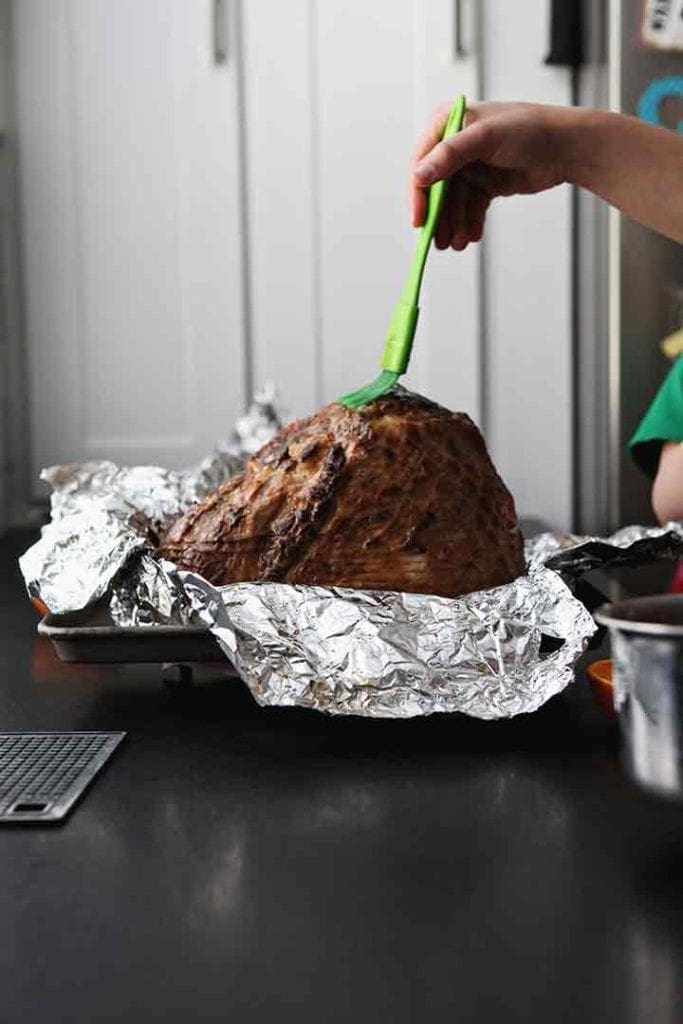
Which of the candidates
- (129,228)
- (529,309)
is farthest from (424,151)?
(129,228)

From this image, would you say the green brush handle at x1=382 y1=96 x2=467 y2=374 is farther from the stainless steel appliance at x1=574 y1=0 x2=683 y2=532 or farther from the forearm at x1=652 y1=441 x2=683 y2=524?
the stainless steel appliance at x1=574 y1=0 x2=683 y2=532

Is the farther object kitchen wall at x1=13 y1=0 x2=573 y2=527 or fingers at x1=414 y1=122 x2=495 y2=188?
kitchen wall at x1=13 y1=0 x2=573 y2=527

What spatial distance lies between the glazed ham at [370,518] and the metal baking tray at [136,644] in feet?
0.42

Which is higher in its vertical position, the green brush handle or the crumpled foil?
the green brush handle

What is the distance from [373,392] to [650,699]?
48 cm

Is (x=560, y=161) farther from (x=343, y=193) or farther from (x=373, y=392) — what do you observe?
(x=343, y=193)

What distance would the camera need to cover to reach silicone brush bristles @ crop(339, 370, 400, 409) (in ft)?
3.02

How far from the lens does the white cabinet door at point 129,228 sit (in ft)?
7.41

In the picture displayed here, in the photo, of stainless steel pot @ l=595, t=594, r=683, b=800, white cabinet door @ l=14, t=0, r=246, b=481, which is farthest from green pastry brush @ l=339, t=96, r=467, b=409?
white cabinet door @ l=14, t=0, r=246, b=481

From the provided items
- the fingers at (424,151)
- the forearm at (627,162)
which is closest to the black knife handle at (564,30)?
the forearm at (627,162)

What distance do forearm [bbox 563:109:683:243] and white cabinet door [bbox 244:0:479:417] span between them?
1063 mm

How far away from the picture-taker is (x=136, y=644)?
2.43ft

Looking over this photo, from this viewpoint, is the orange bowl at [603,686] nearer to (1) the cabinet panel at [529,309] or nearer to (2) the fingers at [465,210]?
(2) the fingers at [465,210]

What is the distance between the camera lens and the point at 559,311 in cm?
223
